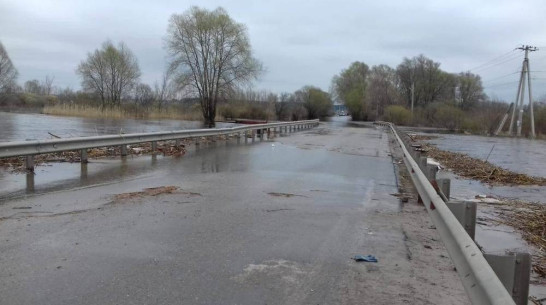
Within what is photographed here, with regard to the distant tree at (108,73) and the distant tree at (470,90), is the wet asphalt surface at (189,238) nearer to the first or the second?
the distant tree at (108,73)

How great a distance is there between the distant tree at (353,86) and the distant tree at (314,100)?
8802 mm

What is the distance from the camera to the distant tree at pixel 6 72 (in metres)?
72.5

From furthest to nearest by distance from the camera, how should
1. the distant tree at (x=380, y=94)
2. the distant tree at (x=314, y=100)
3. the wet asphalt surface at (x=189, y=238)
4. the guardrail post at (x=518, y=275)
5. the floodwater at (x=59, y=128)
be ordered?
the distant tree at (x=380, y=94), the distant tree at (x=314, y=100), the floodwater at (x=59, y=128), the wet asphalt surface at (x=189, y=238), the guardrail post at (x=518, y=275)

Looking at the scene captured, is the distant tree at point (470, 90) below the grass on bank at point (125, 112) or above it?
above

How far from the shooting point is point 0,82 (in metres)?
73.6

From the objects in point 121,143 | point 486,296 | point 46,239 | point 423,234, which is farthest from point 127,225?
point 121,143

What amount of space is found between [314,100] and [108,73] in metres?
48.0

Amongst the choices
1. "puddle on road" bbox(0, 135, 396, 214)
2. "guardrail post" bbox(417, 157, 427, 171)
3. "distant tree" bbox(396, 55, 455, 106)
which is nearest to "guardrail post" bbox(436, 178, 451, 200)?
"guardrail post" bbox(417, 157, 427, 171)

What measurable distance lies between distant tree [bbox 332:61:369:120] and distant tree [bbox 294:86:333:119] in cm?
880

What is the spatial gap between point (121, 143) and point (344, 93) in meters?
118

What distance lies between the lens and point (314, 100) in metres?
109

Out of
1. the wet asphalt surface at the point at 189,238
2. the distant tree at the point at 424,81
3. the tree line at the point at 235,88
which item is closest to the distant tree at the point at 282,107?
the tree line at the point at 235,88

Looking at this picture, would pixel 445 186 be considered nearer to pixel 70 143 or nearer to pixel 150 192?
pixel 150 192

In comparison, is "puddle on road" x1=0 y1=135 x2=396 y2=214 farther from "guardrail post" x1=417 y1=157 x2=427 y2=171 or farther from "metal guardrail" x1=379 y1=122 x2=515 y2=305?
"metal guardrail" x1=379 y1=122 x2=515 y2=305
